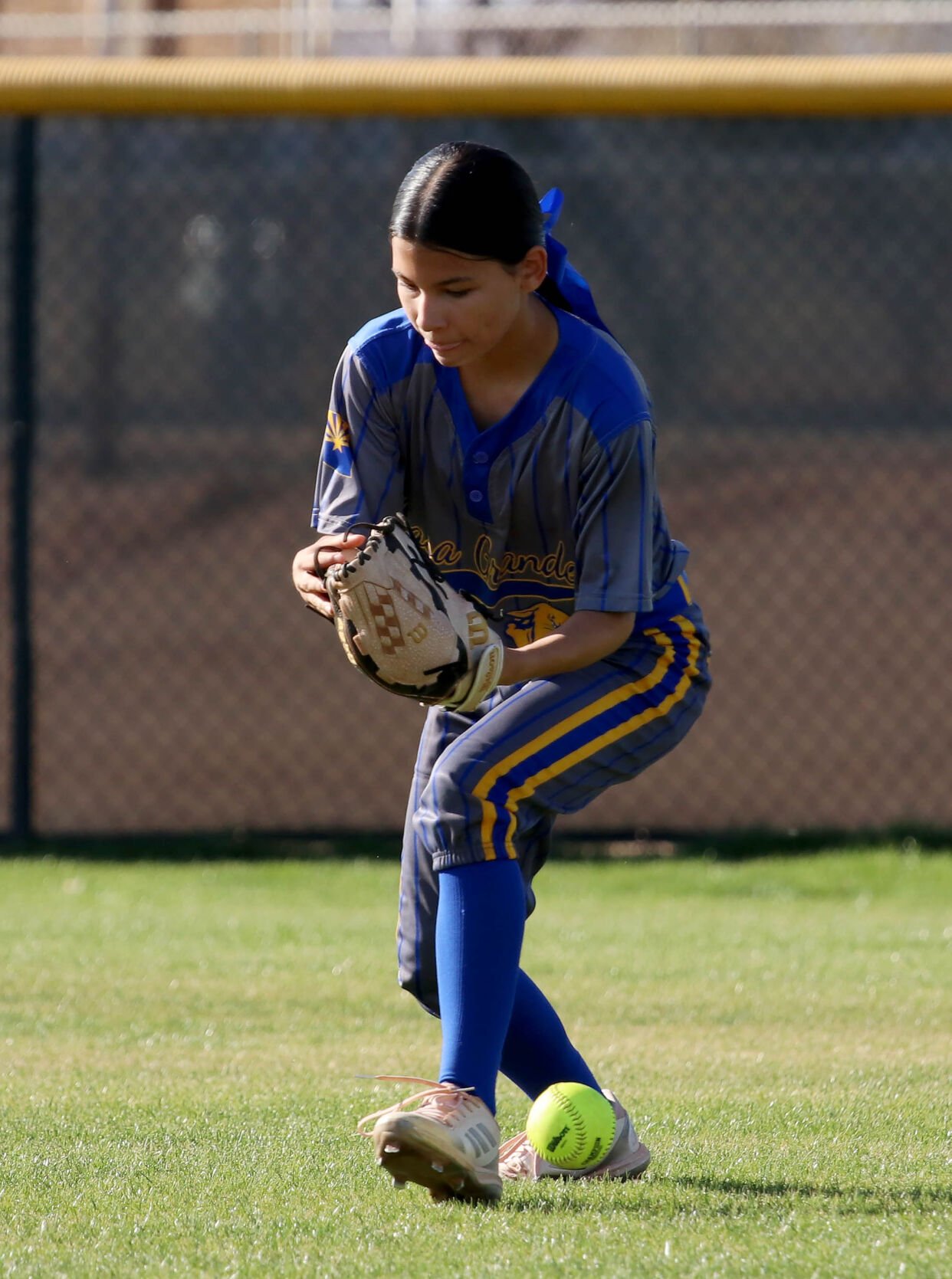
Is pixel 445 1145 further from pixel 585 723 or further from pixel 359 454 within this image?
pixel 359 454

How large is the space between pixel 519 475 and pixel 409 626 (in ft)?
1.32

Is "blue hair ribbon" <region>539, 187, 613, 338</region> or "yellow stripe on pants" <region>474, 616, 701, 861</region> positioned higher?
"blue hair ribbon" <region>539, 187, 613, 338</region>

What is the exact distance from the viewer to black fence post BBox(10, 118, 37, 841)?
5938mm

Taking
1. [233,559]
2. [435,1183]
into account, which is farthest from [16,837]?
[233,559]

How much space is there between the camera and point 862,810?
23.6ft

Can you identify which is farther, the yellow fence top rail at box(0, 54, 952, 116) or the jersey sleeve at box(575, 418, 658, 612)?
the yellow fence top rail at box(0, 54, 952, 116)

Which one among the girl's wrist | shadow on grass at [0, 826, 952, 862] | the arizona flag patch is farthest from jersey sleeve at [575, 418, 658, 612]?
shadow on grass at [0, 826, 952, 862]

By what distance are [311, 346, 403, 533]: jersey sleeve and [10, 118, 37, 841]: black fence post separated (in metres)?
3.37

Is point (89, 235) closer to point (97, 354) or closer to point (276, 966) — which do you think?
point (97, 354)

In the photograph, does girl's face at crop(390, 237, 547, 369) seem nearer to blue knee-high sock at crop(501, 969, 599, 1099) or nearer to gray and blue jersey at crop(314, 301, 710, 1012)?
gray and blue jersey at crop(314, 301, 710, 1012)

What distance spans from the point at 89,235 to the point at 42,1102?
23.4 ft

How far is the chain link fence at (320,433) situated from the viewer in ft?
23.0

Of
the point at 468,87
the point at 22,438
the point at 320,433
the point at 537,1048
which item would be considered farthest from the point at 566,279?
the point at 320,433

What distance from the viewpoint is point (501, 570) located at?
2.87 metres
